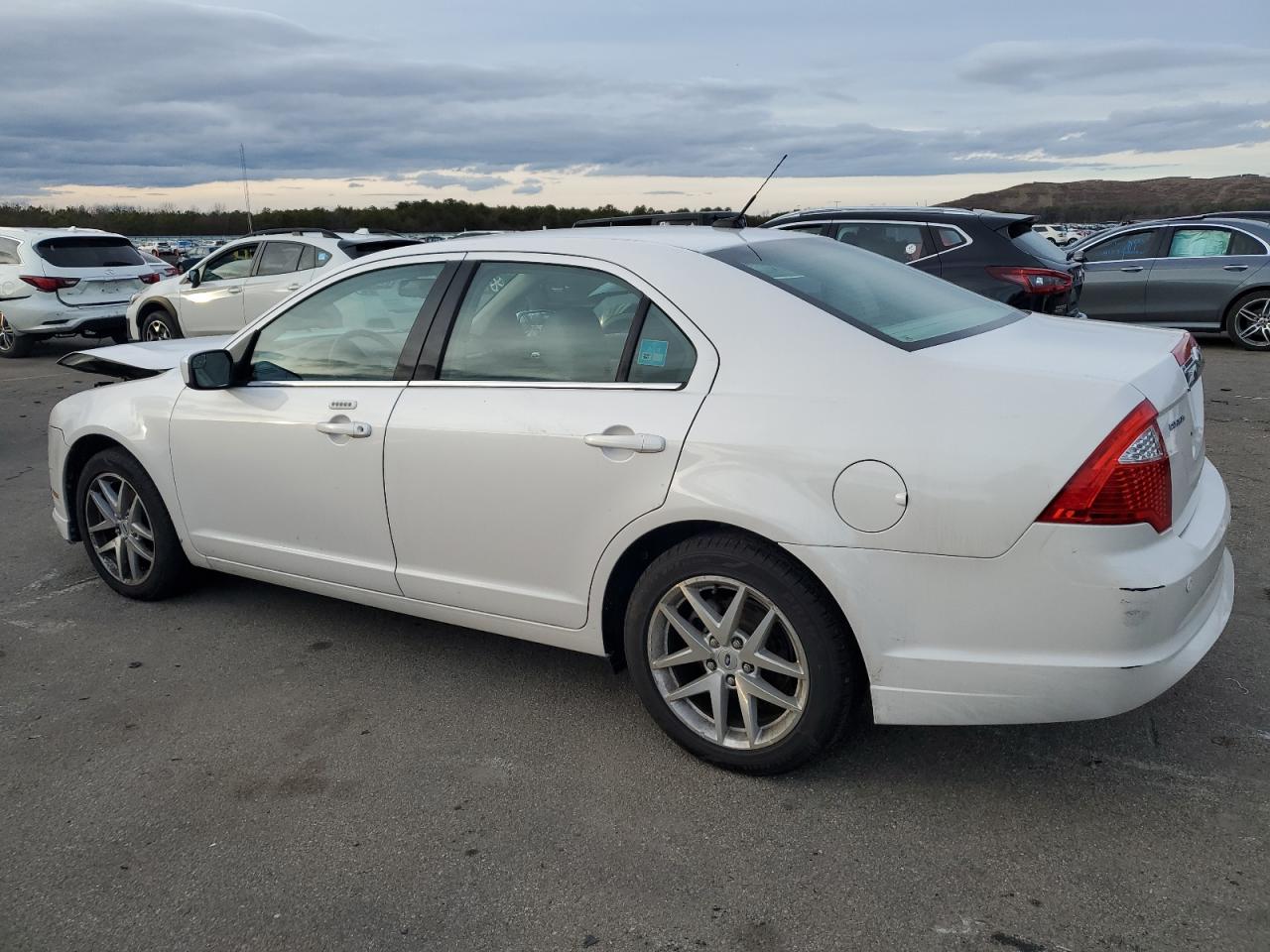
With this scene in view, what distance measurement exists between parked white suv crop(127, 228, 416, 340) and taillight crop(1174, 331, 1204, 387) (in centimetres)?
947

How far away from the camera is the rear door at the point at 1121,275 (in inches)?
501

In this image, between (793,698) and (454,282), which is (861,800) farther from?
(454,282)

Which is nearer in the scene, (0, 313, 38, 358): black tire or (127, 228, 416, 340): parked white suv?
(127, 228, 416, 340): parked white suv

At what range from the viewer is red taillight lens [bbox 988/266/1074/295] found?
361 inches

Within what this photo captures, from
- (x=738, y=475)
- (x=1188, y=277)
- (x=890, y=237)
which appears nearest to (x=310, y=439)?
(x=738, y=475)

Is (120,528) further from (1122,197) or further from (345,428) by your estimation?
(1122,197)

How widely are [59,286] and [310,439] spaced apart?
1218cm

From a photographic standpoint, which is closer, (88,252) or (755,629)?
(755,629)

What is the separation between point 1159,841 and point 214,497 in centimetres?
357

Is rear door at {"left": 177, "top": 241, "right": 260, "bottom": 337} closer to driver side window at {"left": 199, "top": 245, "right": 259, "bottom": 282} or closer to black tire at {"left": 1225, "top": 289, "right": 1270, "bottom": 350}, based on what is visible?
driver side window at {"left": 199, "top": 245, "right": 259, "bottom": 282}

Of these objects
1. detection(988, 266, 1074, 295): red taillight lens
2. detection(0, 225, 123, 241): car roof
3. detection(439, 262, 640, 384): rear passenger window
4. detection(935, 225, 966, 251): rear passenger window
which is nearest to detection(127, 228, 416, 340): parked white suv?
detection(0, 225, 123, 241): car roof

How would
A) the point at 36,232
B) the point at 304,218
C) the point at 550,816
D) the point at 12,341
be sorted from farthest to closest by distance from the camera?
the point at 304,218
the point at 12,341
the point at 36,232
the point at 550,816

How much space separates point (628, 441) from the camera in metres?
3.15

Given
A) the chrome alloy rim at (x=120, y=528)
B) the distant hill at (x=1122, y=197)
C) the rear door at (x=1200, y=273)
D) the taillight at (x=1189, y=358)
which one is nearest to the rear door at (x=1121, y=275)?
the rear door at (x=1200, y=273)
